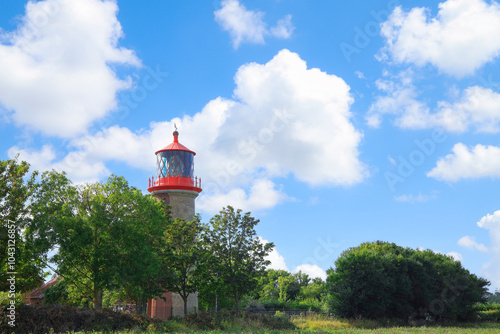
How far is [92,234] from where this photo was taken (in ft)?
88.1

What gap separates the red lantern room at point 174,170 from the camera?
3837 cm

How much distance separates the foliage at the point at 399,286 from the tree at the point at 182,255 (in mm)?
12869

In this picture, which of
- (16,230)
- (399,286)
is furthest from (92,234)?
(399,286)

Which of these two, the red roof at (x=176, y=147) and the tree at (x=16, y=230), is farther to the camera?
the red roof at (x=176, y=147)

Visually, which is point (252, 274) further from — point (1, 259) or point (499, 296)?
point (499, 296)

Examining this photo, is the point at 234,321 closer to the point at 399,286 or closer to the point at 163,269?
the point at 163,269

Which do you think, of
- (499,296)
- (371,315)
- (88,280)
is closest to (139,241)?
(88,280)

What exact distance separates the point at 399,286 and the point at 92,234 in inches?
1060

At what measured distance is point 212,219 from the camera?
35156 millimetres

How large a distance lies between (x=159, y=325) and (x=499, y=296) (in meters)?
128

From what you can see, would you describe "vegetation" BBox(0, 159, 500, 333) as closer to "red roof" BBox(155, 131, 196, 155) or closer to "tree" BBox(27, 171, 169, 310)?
"tree" BBox(27, 171, 169, 310)

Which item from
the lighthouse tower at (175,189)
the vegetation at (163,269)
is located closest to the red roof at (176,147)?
the lighthouse tower at (175,189)

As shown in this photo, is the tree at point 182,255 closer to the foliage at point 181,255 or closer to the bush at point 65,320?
the foliage at point 181,255

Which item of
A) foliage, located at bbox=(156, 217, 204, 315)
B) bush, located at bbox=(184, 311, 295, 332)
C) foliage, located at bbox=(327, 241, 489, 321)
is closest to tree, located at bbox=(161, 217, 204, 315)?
foliage, located at bbox=(156, 217, 204, 315)
